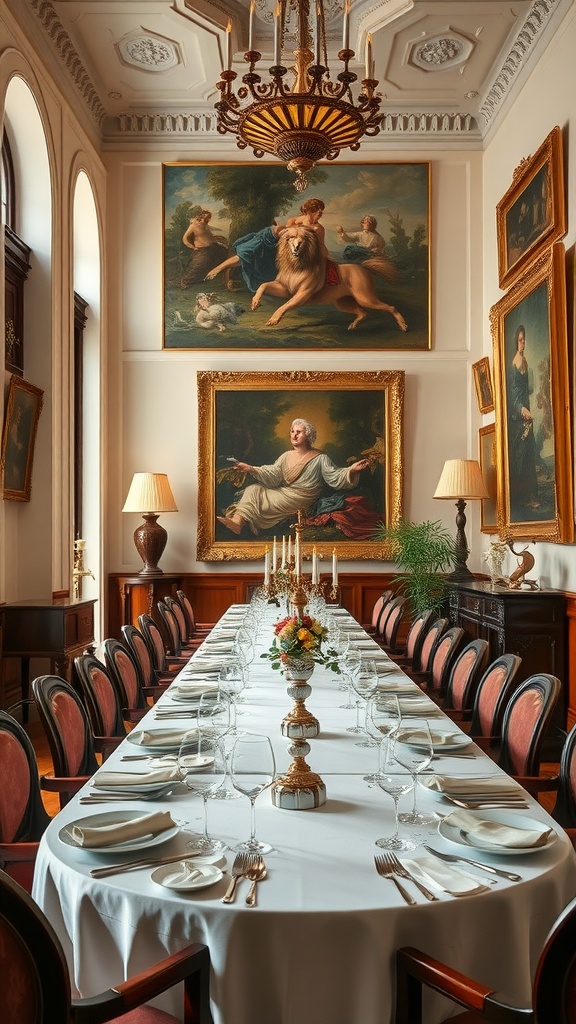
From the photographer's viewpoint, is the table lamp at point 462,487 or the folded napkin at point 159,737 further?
the table lamp at point 462,487

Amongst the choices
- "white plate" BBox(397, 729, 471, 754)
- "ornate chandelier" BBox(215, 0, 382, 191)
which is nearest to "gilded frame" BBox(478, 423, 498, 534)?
"ornate chandelier" BBox(215, 0, 382, 191)

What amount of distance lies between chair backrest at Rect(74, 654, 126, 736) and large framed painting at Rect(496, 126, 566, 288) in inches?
180

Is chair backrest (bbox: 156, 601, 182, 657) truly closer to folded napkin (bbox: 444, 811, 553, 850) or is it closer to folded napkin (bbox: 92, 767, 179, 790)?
folded napkin (bbox: 92, 767, 179, 790)

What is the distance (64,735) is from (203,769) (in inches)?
49.6

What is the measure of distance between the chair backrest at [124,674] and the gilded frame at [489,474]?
472cm

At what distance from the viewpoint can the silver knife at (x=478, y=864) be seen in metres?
1.86

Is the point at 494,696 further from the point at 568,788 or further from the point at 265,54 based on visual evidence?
the point at 265,54

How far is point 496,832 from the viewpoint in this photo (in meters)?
2.06

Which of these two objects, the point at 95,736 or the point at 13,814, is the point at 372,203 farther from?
the point at 13,814

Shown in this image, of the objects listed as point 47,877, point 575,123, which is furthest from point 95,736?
point 575,123

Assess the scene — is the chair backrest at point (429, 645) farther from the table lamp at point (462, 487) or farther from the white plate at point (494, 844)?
the white plate at point (494, 844)

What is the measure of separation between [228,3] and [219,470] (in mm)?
4197

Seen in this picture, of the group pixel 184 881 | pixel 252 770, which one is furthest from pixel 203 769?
pixel 184 881

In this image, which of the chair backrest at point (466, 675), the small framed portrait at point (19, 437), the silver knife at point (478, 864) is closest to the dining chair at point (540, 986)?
the silver knife at point (478, 864)
